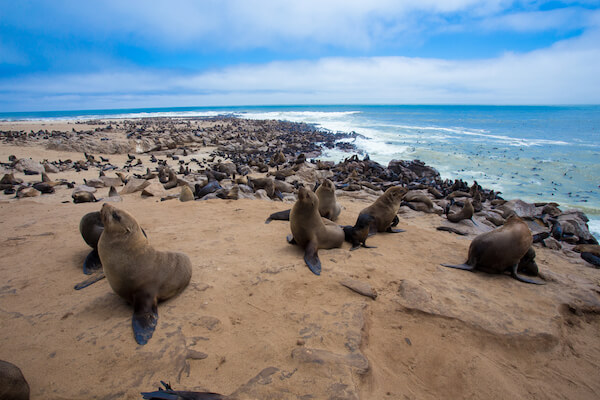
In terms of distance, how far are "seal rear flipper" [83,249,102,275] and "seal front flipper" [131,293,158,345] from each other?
120 centimetres

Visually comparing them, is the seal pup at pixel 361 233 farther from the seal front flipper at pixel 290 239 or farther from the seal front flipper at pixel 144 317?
the seal front flipper at pixel 144 317

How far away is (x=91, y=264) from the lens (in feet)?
11.8

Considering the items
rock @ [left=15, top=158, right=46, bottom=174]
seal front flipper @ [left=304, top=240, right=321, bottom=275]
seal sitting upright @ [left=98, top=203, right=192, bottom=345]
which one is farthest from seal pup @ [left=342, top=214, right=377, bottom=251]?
rock @ [left=15, top=158, right=46, bottom=174]

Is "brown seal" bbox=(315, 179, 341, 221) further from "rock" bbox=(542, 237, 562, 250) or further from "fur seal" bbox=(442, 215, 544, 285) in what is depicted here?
"rock" bbox=(542, 237, 562, 250)

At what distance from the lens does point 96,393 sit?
197 centimetres

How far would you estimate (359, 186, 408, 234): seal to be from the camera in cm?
575

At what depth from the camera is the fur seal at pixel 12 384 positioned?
180 cm

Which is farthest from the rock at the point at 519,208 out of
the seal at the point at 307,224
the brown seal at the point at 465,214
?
the seal at the point at 307,224

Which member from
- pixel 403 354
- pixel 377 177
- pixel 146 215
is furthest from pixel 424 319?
pixel 377 177

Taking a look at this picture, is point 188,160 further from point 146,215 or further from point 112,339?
point 112,339

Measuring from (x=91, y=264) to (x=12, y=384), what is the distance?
1.94 meters

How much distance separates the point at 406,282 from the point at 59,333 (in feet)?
11.7

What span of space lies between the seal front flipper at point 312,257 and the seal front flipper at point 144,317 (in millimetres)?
1874

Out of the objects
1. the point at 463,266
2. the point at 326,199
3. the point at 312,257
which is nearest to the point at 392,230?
the point at 326,199
